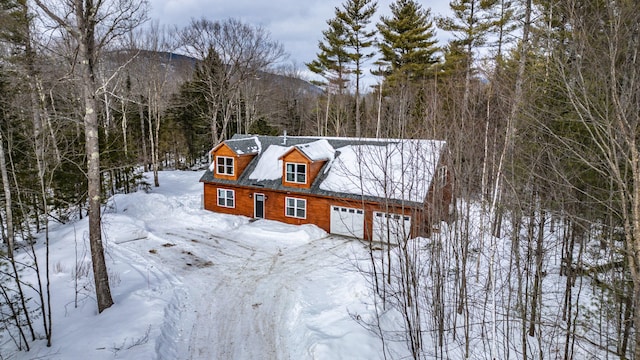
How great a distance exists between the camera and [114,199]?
61.8 ft

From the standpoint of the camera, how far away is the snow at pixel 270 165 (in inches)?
734

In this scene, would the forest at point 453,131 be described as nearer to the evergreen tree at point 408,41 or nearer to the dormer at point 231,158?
the evergreen tree at point 408,41

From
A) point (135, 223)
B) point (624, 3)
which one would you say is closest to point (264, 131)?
point (135, 223)

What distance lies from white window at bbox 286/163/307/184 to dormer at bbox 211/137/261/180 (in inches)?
A: 130

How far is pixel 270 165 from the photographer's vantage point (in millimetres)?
19156

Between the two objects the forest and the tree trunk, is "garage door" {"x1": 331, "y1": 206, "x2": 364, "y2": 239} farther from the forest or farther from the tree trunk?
the tree trunk

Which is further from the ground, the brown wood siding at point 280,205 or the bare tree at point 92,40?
the bare tree at point 92,40

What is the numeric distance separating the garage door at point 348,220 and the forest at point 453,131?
4879 millimetres

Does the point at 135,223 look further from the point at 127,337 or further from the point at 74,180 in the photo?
the point at 127,337

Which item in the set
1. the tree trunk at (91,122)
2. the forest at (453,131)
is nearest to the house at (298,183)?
the forest at (453,131)

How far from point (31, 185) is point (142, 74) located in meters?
15.6

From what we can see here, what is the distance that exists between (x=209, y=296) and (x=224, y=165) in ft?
34.8

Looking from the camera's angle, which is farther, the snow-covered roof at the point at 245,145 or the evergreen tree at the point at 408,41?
the evergreen tree at the point at 408,41

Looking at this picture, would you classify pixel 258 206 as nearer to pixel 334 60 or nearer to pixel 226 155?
pixel 226 155
